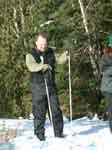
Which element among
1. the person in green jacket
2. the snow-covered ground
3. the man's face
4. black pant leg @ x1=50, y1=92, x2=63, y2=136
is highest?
the man's face

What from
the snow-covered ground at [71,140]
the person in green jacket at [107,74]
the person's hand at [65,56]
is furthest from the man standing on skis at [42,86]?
the person's hand at [65,56]

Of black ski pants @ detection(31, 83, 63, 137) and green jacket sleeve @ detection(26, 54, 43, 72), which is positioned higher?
green jacket sleeve @ detection(26, 54, 43, 72)

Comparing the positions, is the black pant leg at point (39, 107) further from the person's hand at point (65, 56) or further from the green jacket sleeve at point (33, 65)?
the person's hand at point (65, 56)

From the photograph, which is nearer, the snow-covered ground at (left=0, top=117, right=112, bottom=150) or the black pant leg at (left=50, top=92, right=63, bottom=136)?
the snow-covered ground at (left=0, top=117, right=112, bottom=150)

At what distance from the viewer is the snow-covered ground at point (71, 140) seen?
28.7ft

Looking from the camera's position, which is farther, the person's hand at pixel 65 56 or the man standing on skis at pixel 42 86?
the person's hand at pixel 65 56

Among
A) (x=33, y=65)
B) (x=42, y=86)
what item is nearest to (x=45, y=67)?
(x=33, y=65)

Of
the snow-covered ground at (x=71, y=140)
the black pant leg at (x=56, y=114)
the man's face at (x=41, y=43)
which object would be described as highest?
the man's face at (x=41, y=43)

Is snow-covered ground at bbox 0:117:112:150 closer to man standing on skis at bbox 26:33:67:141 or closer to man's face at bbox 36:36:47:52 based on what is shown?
man standing on skis at bbox 26:33:67:141

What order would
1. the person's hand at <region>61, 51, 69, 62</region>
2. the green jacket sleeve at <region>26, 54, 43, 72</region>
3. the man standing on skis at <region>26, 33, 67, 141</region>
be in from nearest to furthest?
the green jacket sleeve at <region>26, 54, 43, 72</region> < the man standing on skis at <region>26, 33, 67, 141</region> < the person's hand at <region>61, 51, 69, 62</region>

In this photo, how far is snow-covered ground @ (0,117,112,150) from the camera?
8734 millimetres

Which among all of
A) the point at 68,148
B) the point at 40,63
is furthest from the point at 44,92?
the point at 68,148

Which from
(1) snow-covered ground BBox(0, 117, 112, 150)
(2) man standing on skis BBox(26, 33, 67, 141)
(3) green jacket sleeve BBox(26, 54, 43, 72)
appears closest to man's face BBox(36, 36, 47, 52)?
(2) man standing on skis BBox(26, 33, 67, 141)

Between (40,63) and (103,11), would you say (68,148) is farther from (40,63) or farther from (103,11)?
(103,11)
